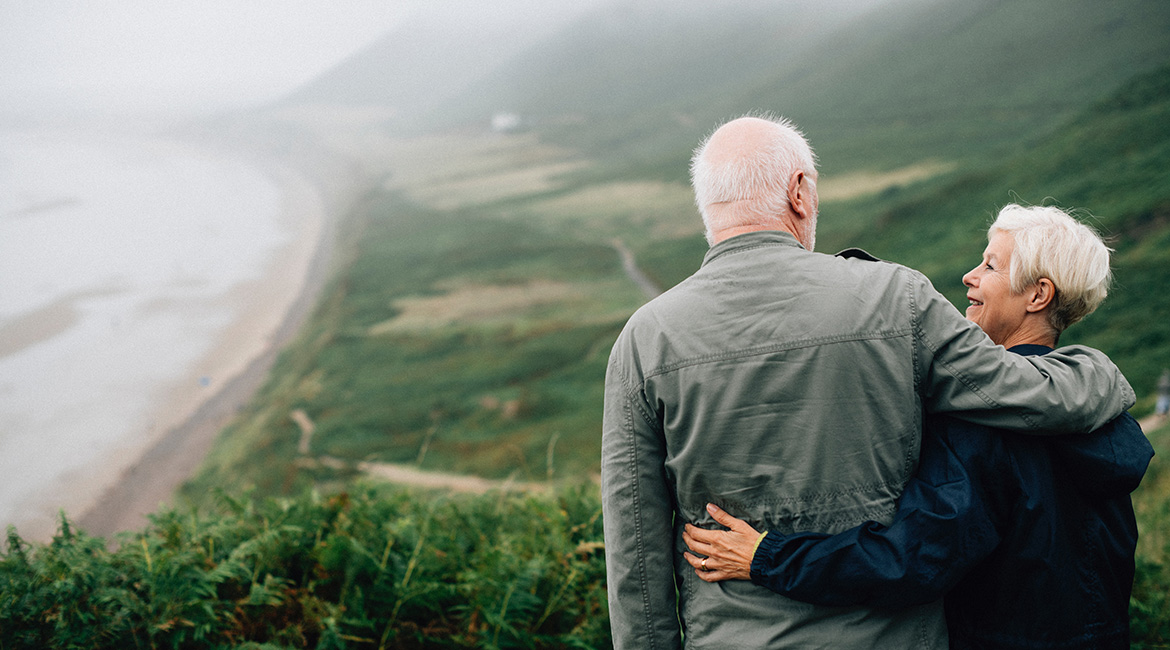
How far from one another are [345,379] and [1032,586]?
2754cm

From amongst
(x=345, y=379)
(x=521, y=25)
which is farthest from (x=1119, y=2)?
(x=521, y=25)

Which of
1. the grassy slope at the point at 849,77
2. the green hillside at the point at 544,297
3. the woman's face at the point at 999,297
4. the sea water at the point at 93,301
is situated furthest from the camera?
the grassy slope at the point at 849,77

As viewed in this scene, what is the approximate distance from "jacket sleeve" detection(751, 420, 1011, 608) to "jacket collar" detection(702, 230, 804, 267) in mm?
681

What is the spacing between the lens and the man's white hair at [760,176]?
1.82 m

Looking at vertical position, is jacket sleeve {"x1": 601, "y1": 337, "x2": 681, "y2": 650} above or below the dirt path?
A: above

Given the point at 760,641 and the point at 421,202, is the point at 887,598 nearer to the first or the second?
the point at 760,641

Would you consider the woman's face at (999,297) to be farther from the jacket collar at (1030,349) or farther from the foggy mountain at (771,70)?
the foggy mountain at (771,70)

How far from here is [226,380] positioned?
90.6ft

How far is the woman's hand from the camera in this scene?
69.7 inches

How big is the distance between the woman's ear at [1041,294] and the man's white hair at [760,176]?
822 millimetres

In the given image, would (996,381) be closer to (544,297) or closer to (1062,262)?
(1062,262)

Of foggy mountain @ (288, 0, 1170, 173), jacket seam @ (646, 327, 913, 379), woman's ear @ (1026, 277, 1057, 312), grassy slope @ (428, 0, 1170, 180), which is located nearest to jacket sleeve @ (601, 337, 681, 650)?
jacket seam @ (646, 327, 913, 379)

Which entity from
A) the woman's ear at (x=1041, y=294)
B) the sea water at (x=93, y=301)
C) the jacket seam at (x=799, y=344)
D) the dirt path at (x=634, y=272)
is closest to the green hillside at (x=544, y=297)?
the dirt path at (x=634, y=272)

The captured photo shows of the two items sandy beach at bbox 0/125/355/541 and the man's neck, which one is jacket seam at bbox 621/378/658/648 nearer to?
the man's neck
